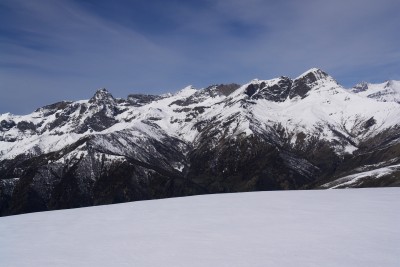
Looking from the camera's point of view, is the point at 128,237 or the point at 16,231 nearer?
the point at 128,237

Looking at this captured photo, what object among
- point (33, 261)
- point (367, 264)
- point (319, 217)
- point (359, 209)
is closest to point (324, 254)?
point (367, 264)

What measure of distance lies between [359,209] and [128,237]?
11071 millimetres

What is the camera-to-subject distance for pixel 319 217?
18406mm

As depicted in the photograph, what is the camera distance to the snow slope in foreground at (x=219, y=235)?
1344 centimetres

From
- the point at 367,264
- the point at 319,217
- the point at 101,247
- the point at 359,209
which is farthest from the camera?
the point at 359,209

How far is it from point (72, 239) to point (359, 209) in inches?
523

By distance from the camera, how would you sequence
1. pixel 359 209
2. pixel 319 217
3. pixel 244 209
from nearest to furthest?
pixel 319 217
pixel 359 209
pixel 244 209

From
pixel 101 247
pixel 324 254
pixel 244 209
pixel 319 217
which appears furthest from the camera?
pixel 244 209

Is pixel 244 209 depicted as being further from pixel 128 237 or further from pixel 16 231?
pixel 16 231

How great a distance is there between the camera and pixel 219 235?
16.2 m

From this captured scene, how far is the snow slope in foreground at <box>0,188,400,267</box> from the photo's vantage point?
13.4 m

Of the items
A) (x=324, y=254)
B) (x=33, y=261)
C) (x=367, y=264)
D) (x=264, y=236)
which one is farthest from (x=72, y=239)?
(x=367, y=264)

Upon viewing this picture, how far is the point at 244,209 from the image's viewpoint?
69.7 ft

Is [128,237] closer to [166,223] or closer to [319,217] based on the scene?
[166,223]
